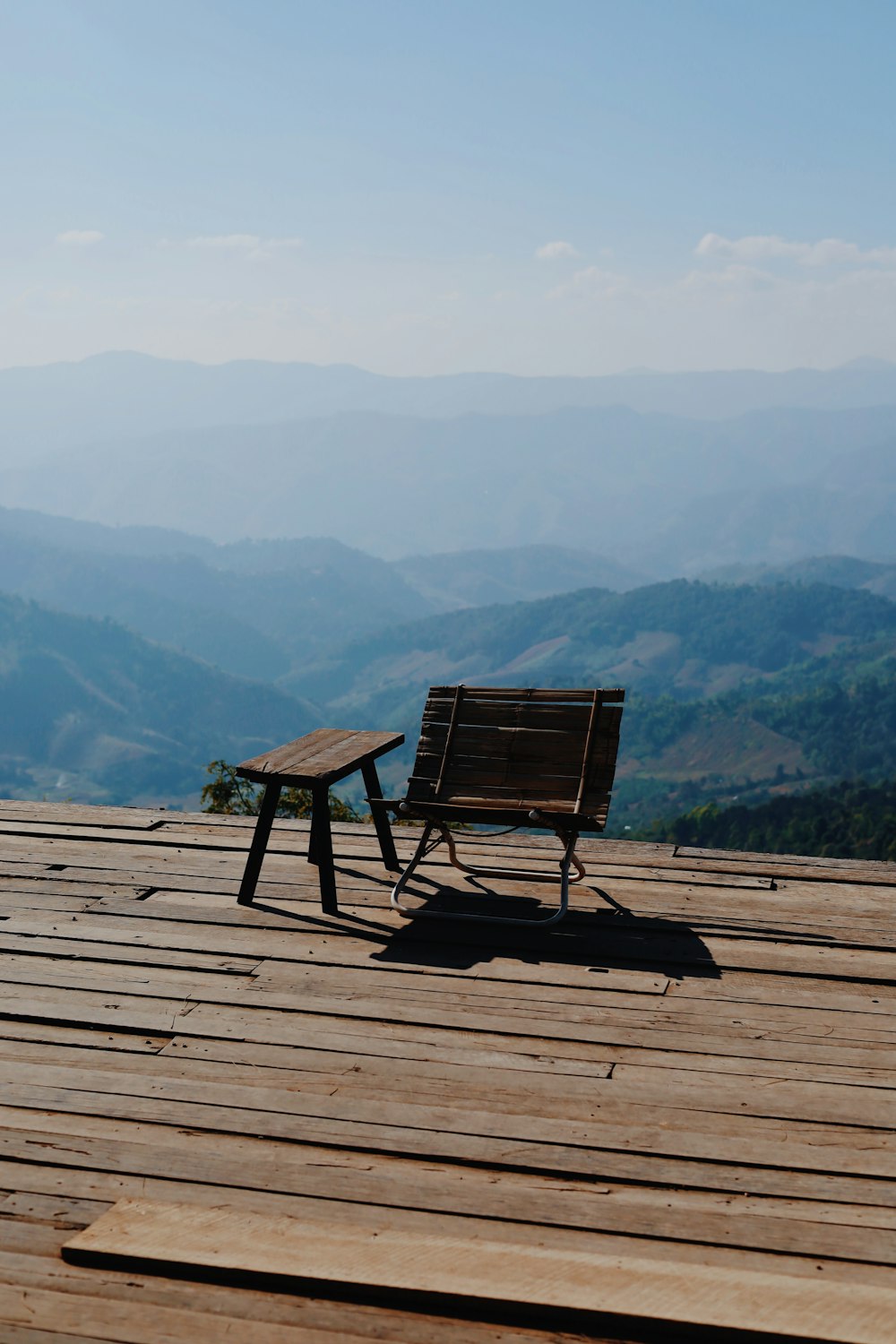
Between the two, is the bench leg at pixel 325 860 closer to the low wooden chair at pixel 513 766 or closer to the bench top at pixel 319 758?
the bench top at pixel 319 758

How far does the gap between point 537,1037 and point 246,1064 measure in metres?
0.80

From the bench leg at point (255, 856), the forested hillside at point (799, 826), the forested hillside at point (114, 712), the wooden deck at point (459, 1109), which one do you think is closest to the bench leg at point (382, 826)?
the wooden deck at point (459, 1109)

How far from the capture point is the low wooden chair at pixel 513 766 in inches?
171

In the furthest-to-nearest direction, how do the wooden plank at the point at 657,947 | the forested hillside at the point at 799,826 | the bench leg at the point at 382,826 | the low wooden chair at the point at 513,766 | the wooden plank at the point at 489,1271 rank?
the forested hillside at the point at 799,826 → the bench leg at the point at 382,826 → the low wooden chair at the point at 513,766 → the wooden plank at the point at 657,947 → the wooden plank at the point at 489,1271

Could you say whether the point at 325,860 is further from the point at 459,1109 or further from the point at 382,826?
the point at 459,1109

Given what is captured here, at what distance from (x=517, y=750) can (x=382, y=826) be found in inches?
26.6

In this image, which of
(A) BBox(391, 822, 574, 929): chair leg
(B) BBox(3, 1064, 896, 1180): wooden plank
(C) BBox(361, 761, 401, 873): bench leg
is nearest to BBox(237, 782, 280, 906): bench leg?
(C) BBox(361, 761, 401, 873): bench leg

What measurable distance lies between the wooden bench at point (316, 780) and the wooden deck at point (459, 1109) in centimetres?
13

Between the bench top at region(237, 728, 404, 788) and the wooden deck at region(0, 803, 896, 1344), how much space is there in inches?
21.1

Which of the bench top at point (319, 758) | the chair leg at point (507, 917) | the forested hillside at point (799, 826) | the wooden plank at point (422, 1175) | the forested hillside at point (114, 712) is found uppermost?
the bench top at point (319, 758)

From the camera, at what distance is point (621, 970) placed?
149 inches

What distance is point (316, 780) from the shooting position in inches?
161

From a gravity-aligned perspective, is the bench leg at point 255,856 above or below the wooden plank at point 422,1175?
above

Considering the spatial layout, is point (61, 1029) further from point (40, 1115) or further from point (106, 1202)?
point (106, 1202)
